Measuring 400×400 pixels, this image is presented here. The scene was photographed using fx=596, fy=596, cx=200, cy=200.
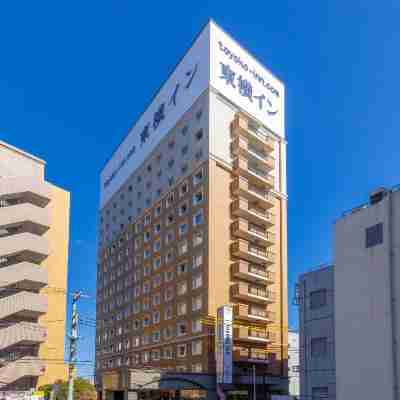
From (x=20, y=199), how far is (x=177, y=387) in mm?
30306

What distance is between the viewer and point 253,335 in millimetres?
78688

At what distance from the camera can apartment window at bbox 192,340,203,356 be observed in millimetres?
76938

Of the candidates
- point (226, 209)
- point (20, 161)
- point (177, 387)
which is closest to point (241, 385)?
point (177, 387)

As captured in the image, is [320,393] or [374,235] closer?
[374,235]

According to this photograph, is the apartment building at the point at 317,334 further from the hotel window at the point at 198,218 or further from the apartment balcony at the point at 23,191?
the apartment balcony at the point at 23,191

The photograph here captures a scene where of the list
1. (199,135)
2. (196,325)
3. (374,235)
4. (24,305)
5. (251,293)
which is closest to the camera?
(374,235)

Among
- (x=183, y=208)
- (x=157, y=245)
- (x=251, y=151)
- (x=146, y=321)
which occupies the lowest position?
(x=146, y=321)

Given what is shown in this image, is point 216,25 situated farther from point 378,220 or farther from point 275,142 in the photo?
point 378,220

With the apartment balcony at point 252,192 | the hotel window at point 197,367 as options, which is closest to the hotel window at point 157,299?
the hotel window at point 197,367

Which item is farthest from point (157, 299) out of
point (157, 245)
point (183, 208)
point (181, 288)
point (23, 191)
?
point (23, 191)

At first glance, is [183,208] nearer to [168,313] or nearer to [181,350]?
[168,313]

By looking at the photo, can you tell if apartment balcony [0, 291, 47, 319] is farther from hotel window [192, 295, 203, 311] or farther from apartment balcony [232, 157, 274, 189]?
apartment balcony [232, 157, 274, 189]

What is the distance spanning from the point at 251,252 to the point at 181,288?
436 inches

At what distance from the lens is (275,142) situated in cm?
9456
